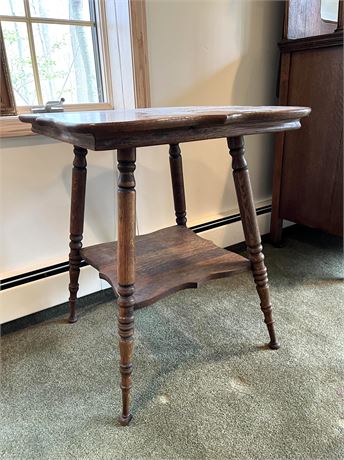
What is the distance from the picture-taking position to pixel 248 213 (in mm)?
898

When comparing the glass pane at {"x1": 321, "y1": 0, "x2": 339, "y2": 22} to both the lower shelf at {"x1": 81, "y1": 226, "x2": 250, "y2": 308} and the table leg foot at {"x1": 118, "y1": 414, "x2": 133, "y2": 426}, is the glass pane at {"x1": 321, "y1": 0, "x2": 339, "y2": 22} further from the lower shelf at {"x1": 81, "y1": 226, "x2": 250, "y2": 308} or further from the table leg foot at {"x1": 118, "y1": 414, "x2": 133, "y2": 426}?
the table leg foot at {"x1": 118, "y1": 414, "x2": 133, "y2": 426}

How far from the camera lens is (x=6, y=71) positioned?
0.99m

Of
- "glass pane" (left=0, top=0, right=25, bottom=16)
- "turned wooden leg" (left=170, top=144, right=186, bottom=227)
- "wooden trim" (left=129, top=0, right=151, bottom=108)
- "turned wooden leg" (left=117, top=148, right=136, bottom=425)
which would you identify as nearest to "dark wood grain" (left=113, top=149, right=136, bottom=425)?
Result: "turned wooden leg" (left=117, top=148, right=136, bottom=425)

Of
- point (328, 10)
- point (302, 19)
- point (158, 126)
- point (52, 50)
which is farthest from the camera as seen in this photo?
point (328, 10)

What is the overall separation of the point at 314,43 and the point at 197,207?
0.74 metres

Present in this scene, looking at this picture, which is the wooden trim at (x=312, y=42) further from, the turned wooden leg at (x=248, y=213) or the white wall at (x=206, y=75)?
the turned wooden leg at (x=248, y=213)

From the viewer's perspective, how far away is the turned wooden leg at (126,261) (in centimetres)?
69

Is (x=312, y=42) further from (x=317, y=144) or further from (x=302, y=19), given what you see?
(x=317, y=144)

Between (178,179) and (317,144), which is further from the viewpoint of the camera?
(317,144)

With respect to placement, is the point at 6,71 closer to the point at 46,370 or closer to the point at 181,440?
the point at 46,370

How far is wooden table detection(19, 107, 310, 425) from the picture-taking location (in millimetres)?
633

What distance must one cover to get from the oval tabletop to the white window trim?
1.39 feet

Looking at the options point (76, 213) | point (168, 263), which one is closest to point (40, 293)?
point (76, 213)

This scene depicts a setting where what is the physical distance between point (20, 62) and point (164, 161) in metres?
0.56
